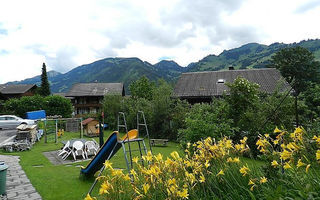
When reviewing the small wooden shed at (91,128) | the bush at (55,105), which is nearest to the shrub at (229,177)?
the small wooden shed at (91,128)

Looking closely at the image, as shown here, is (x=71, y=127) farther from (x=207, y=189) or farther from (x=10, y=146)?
(x=207, y=189)

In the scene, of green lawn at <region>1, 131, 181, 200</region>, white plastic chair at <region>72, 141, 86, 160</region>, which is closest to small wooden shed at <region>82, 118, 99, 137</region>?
white plastic chair at <region>72, 141, 86, 160</region>

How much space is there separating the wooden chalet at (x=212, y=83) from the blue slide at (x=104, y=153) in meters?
15.2

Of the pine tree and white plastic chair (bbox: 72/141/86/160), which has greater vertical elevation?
the pine tree

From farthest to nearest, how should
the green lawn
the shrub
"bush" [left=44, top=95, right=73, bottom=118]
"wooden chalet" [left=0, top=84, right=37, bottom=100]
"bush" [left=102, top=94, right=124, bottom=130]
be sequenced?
1. "wooden chalet" [left=0, top=84, right=37, bottom=100]
2. "bush" [left=44, top=95, right=73, bottom=118]
3. "bush" [left=102, top=94, right=124, bottom=130]
4. the green lawn
5. the shrub

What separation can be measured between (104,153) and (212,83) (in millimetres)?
19230

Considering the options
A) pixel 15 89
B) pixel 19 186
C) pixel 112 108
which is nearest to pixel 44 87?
pixel 15 89

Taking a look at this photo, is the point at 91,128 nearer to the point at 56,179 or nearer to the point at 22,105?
the point at 22,105

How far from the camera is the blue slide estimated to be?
542 cm

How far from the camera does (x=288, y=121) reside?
401 inches

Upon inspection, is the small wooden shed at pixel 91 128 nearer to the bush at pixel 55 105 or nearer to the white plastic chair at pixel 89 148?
the white plastic chair at pixel 89 148

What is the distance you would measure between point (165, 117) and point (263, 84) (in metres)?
12.2

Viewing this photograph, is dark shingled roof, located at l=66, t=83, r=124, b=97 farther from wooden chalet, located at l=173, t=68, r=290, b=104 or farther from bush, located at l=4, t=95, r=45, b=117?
wooden chalet, located at l=173, t=68, r=290, b=104

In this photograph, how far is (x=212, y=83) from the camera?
23.2 meters
